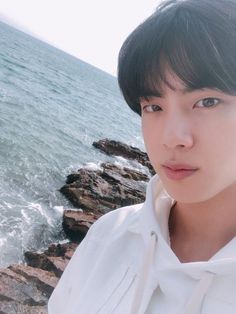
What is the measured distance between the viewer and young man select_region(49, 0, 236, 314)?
1.30 metres

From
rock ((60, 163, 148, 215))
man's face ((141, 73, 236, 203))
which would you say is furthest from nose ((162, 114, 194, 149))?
rock ((60, 163, 148, 215))

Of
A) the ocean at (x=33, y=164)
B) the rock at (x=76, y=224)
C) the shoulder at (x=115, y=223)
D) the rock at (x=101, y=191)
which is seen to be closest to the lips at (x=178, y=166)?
the shoulder at (x=115, y=223)

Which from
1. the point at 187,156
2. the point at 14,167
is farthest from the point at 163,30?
the point at 14,167

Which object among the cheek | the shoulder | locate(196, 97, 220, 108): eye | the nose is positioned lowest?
the shoulder

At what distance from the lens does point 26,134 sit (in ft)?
59.2

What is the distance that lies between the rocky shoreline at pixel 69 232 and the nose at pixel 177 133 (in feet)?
14.5

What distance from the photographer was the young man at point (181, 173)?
4.27ft

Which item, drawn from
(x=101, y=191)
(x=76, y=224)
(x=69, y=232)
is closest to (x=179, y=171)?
(x=76, y=224)

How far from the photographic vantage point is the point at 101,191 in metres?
12.7

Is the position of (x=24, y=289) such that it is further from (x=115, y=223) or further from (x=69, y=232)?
(x=115, y=223)

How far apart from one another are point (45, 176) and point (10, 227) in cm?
488

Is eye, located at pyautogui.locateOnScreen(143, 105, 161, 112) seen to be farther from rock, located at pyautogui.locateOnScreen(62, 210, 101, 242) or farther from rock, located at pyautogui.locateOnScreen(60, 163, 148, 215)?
rock, located at pyautogui.locateOnScreen(60, 163, 148, 215)

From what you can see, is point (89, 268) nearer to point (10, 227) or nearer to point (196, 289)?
point (196, 289)

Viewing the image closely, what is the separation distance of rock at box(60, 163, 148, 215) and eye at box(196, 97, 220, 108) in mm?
9862
